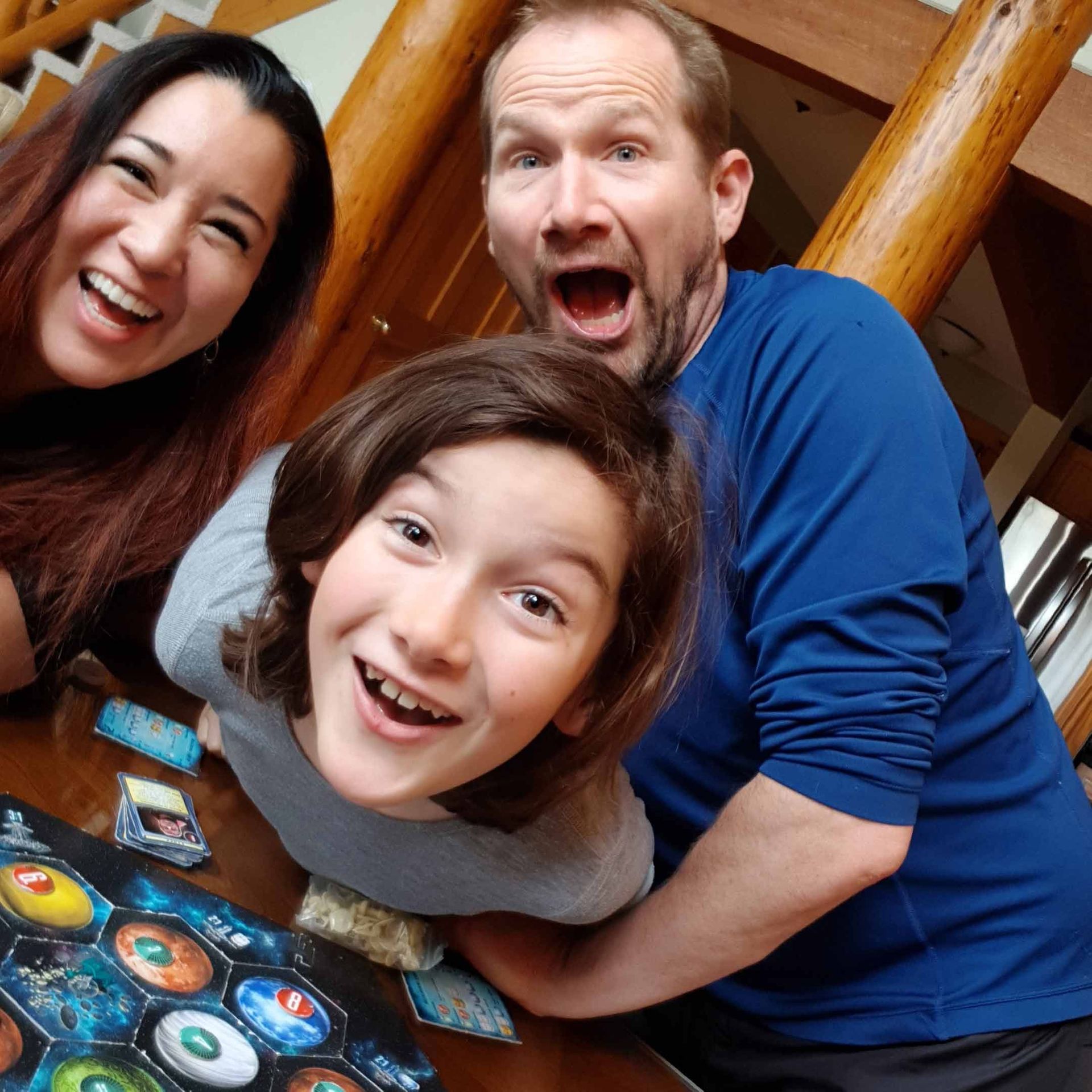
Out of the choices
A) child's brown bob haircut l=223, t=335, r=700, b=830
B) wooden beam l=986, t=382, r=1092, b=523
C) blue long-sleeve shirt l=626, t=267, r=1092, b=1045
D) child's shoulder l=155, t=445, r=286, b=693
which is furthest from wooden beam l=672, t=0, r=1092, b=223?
wooden beam l=986, t=382, r=1092, b=523

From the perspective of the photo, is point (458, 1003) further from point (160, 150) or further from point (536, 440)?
point (160, 150)

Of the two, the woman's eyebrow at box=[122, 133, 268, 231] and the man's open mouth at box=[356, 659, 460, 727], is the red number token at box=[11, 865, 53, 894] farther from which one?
the woman's eyebrow at box=[122, 133, 268, 231]

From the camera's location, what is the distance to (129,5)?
3.47 metres

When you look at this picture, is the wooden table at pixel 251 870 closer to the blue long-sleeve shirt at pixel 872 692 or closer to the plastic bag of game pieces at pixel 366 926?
the plastic bag of game pieces at pixel 366 926

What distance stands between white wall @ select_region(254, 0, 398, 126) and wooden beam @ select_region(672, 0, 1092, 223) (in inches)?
37.0

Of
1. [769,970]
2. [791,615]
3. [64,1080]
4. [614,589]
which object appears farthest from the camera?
[769,970]

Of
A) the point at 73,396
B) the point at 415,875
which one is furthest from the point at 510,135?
the point at 415,875

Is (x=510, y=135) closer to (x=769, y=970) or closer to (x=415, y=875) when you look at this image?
(x=415, y=875)

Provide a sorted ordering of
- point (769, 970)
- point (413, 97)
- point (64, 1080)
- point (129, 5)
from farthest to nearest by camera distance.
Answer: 1. point (129, 5)
2. point (413, 97)
3. point (769, 970)
4. point (64, 1080)

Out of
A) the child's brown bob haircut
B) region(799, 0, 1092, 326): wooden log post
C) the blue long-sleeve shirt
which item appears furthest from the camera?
region(799, 0, 1092, 326): wooden log post

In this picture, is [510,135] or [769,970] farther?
[510,135]

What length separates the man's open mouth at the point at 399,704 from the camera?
2.63 ft

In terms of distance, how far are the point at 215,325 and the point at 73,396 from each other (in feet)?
0.78

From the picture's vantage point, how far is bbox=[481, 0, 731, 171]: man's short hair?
138 cm
